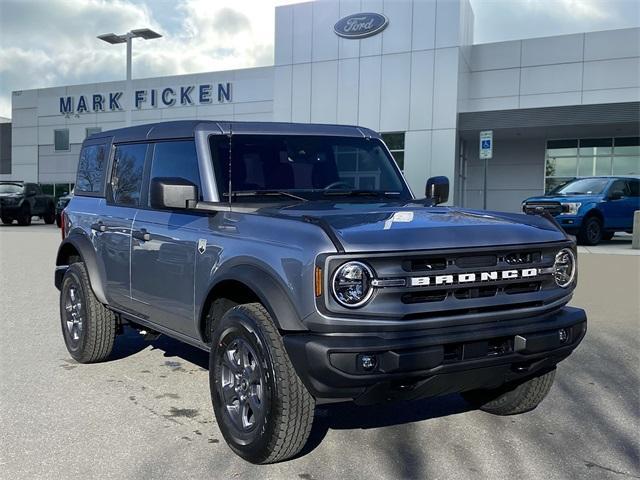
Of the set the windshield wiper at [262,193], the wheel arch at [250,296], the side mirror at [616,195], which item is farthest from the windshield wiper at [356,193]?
the side mirror at [616,195]

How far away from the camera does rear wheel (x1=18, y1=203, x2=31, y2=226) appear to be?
2502 centimetres

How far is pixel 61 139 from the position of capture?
40219 millimetres

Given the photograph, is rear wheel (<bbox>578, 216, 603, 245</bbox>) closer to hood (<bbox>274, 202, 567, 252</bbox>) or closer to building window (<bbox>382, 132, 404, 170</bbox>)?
building window (<bbox>382, 132, 404, 170</bbox>)

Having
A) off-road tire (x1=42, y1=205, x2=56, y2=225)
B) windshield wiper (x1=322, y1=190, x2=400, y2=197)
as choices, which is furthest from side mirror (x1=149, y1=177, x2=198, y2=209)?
off-road tire (x1=42, y1=205, x2=56, y2=225)

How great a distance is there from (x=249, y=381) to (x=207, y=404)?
1126 mm

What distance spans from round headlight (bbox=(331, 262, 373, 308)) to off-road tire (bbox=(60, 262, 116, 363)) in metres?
2.95

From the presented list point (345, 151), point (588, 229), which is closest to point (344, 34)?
point (588, 229)

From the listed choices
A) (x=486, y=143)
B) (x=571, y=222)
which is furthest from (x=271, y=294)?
(x=571, y=222)

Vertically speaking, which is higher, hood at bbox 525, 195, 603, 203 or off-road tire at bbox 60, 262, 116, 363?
hood at bbox 525, 195, 603, 203

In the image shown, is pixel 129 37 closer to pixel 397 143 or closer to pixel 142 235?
pixel 397 143

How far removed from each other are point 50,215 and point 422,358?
26395 millimetres

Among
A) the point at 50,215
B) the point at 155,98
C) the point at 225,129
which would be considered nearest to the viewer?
the point at 225,129

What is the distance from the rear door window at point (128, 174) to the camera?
494cm

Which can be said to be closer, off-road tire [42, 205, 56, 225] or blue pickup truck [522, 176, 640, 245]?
blue pickup truck [522, 176, 640, 245]
